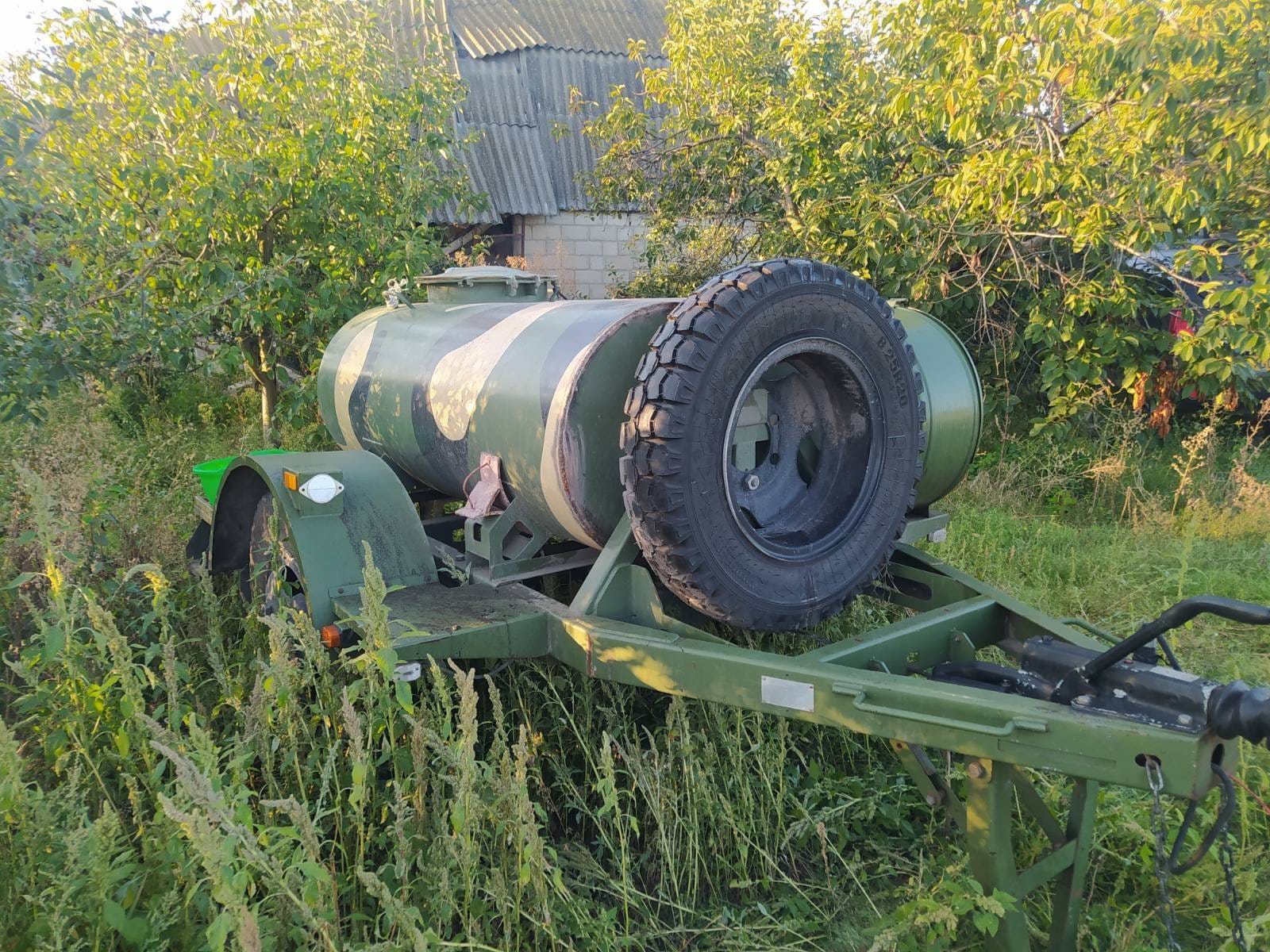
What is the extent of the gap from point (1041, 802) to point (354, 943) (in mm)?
1939

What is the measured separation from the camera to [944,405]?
144 inches

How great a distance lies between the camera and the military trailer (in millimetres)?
2158

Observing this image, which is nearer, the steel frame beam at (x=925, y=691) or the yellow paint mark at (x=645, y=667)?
the steel frame beam at (x=925, y=691)

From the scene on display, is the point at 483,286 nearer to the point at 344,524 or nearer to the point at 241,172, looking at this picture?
the point at 344,524

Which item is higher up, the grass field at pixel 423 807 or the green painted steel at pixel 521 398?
the green painted steel at pixel 521 398

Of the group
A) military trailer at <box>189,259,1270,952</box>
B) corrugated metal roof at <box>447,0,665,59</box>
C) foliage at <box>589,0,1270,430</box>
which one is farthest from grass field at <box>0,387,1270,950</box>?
corrugated metal roof at <box>447,0,665,59</box>

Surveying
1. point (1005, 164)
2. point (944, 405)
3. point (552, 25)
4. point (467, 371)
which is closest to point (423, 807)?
point (467, 371)

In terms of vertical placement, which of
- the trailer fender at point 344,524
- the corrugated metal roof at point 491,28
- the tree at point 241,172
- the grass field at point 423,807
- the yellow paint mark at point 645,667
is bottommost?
the grass field at point 423,807

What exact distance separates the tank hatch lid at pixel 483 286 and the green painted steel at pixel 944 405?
6.26 ft

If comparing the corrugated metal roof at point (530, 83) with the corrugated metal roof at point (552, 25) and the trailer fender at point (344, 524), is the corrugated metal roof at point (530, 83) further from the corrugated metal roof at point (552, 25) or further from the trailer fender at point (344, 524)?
the trailer fender at point (344, 524)

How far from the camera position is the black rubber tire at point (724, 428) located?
2.63 m

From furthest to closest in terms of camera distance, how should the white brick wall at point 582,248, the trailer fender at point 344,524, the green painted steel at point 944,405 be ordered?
the white brick wall at point 582,248 → the green painted steel at point 944,405 → the trailer fender at point 344,524

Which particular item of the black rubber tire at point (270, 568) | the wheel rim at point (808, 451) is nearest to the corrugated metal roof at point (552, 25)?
the black rubber tire at point (270, 568)

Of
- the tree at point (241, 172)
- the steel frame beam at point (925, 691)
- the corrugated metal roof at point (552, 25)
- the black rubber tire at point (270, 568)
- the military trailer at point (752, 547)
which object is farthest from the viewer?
the corrugated metal roof at point (552, 25)
